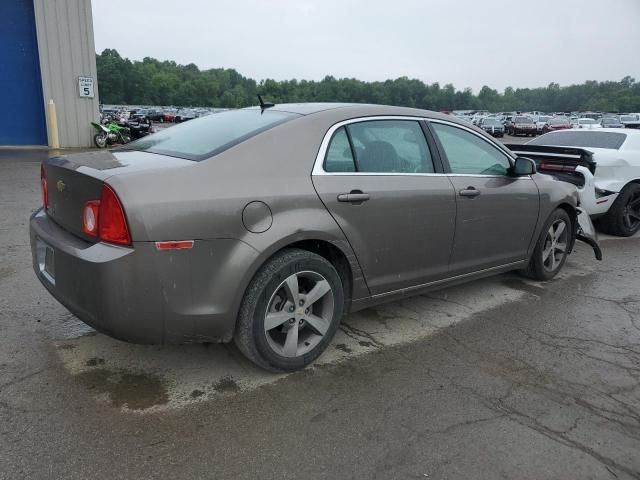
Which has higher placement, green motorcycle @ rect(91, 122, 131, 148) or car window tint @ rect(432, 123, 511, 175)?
car window tint @ rect(432, 123, 511, 175)

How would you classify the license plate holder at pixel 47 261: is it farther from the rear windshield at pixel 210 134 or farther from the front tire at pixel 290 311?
the front tire at pixel 290 311

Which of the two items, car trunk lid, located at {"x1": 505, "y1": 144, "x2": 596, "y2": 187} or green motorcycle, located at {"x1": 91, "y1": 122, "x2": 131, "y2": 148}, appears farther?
green motorcycle, located at {"x1": 91, "y1": 122, "x2": 131, "y2": 148}

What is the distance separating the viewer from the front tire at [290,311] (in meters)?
2.85

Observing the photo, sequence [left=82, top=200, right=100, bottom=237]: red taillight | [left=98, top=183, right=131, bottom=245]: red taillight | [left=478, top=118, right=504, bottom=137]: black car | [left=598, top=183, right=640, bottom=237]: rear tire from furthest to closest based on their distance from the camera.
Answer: [left=478, top=118, right=504, bottom=137]: black car → [left=598, top=183, right=640, bottom=237]: rear tire → [left=82, top=200, right=100, bottom=237]: red taillight → [left=98, top=183, right=131, bottom=245]: red taillight

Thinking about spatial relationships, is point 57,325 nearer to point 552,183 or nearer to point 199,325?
point 199,325

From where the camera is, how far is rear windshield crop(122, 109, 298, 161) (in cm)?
300

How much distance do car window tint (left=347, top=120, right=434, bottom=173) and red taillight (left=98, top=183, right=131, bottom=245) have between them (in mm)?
1519

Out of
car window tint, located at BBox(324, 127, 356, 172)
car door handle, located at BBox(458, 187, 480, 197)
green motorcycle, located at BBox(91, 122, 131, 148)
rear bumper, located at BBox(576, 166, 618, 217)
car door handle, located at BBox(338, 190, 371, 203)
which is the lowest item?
green motorcycle, located at BBox(91, 122, 131, 148)

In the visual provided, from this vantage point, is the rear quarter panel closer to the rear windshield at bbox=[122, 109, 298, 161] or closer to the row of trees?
the rear windshield at bbox=[122, 109, 298, 161]

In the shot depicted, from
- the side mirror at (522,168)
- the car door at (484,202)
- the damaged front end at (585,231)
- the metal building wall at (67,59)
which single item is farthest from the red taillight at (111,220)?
the metal building wall at (67,59)

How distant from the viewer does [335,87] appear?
8056 cm

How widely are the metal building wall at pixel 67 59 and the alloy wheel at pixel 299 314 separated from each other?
13869 millimetres

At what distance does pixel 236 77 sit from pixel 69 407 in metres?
128

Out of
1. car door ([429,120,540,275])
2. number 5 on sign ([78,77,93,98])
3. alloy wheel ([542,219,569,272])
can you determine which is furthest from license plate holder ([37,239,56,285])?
number 5 on sign ([78,77,93,98])
